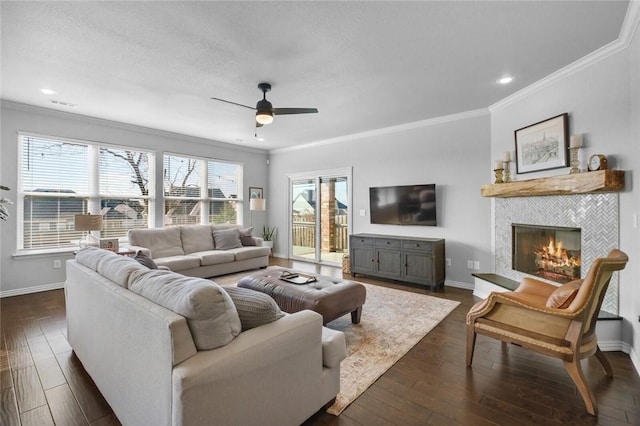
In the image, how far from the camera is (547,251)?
11.7 ft

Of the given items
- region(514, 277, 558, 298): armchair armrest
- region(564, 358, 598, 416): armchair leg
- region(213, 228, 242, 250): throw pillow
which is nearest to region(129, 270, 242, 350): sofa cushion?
region(564, 358, 598, 416): armchair leg

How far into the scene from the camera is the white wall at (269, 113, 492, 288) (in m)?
4.51

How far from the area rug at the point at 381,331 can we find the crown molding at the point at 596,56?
2836 millimetres

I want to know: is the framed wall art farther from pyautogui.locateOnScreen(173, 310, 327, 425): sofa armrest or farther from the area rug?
pyautogui.locateOnScreen(173, 310, 327, 425): sofa armrest

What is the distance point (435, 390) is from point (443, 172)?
362 cm

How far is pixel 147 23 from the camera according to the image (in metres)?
2.38

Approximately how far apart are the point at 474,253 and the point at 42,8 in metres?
5.50

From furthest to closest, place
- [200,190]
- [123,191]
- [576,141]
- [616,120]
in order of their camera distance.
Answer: [200,190] < [123,191] < [576,141] < [616,120]

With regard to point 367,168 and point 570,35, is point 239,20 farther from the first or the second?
point 367,168

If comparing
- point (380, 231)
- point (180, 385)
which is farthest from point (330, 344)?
point (380, 231)

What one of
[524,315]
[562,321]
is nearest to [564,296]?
[562,321]

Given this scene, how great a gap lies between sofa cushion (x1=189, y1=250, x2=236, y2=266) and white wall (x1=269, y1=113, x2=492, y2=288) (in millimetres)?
2476

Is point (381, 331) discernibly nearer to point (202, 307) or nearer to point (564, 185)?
point (202, 307)

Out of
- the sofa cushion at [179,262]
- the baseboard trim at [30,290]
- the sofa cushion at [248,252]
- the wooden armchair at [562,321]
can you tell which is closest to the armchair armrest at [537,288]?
the wooden armchair at [562,321]
